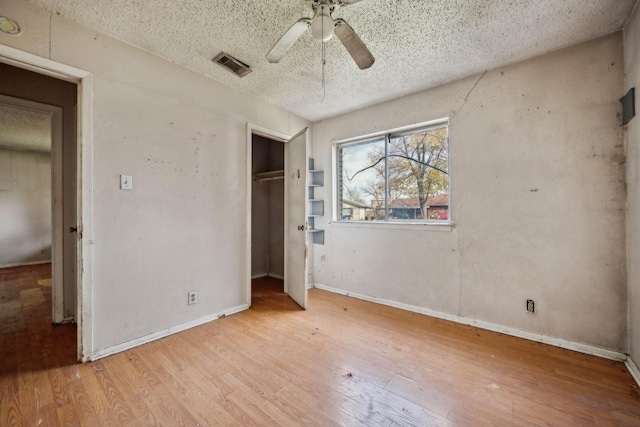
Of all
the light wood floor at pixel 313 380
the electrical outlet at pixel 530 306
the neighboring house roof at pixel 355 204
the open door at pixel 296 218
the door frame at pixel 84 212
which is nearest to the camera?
the light wood floor at pixel 313 380

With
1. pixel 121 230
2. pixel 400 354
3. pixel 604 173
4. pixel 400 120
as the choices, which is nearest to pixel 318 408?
pixel 400 354

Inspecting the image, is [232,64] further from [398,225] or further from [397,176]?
[398,225]

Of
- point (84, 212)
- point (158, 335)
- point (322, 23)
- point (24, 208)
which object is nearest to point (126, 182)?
point (84, 212)

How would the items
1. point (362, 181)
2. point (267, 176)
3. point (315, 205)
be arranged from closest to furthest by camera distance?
point (362, 181), point (315, 205), point (267, 176)

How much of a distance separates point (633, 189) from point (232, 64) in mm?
3359

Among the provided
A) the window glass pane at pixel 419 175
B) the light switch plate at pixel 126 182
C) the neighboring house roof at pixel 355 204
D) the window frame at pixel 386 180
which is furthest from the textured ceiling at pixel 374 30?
the neighboring house roof at pixel 355 204

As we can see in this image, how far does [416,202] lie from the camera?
9.93 feet

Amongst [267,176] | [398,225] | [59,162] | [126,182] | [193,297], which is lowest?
[193,297]

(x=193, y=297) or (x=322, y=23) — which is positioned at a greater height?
(x=322, y=23)

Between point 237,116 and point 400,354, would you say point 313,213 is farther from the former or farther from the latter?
point 400,354

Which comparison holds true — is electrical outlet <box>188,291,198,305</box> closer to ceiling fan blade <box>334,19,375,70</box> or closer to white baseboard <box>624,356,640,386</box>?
ceiling fan blade <box>334,19,375,70</box>

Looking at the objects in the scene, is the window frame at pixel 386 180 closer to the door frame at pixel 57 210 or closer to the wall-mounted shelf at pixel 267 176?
the wall-mounted shelf at pixel 267 176

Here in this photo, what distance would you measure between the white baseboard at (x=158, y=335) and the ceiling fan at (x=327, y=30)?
2502 mm

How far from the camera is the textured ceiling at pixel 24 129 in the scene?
3576 mm
